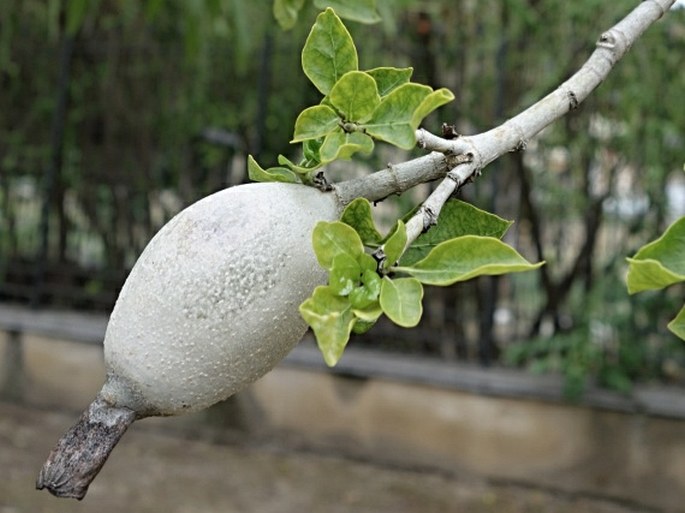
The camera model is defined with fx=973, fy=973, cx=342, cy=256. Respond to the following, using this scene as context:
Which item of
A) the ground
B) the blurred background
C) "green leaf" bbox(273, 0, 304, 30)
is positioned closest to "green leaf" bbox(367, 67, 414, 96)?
"green leaf" bbox(273, 0, 304, 30)

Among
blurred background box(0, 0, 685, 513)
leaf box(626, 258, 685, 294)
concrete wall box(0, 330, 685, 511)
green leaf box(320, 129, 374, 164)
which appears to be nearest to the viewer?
leaf box(626, 258, 685, 294)

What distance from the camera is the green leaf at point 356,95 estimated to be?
2.11ft

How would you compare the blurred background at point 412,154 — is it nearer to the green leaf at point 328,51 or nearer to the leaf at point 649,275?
the green leaf at point 328,51

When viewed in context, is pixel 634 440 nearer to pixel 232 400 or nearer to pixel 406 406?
pixel 406 406

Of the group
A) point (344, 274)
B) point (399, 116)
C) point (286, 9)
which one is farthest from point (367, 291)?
point (286, 9)

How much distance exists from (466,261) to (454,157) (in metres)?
0.08

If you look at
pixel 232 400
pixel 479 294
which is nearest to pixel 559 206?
pixel 479 294

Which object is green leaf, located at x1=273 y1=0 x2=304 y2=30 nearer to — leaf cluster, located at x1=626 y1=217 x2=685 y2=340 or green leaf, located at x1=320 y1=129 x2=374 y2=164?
green leaf, located at x1=320 y1=129 x2=374 y2=164

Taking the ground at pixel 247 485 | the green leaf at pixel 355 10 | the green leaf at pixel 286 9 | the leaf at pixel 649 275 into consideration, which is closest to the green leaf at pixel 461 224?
the leaf at pixel 649 275

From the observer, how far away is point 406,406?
4984 millimetres

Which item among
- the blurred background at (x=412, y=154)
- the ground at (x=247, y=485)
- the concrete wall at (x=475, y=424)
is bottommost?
the ground at (x=247, y=485)

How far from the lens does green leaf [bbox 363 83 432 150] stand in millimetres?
630

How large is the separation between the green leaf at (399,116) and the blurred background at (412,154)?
247cm

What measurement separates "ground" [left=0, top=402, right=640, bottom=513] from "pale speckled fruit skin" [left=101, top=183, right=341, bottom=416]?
3.98 m
